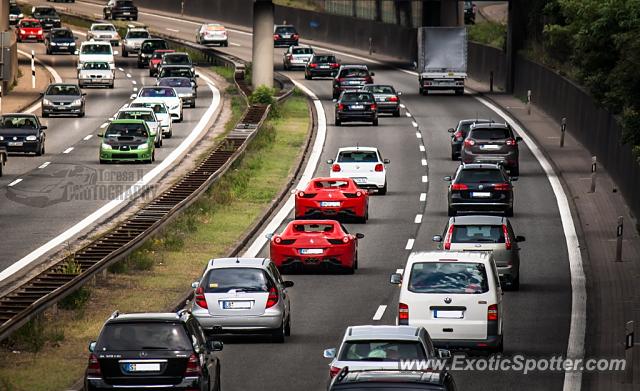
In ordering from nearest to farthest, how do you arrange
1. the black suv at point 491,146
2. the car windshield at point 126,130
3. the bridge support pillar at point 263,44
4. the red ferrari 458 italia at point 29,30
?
the black suv at point 491,146
the car windshield at point 126,130
the bridge support pillar at point 263,44
the red ferrari 458 italia at point 29,30

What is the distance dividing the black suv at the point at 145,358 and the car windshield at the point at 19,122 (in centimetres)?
3871

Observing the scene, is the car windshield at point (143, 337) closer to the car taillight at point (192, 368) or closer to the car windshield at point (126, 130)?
the car taillight at point (192, 368)

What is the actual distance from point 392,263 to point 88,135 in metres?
30.9

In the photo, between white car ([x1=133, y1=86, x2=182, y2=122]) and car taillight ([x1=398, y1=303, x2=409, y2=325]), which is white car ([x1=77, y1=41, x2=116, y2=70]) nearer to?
white car ([x1=133, y1=86, x2=182, y2=122])

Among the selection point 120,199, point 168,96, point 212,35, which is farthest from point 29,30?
point 120,199

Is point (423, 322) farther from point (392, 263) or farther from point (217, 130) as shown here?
point (217, 130)

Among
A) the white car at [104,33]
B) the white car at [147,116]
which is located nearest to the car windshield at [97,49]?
the white car at [104,33]

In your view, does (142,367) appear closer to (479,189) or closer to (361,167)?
(479,189)

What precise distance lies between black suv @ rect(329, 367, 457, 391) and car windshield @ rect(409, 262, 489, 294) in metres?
8.37

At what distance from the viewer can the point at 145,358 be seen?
65.5 ft

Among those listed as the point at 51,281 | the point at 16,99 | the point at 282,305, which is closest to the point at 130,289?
the point at 51,281

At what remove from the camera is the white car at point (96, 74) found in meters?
85.2

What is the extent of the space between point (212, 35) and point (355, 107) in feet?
144

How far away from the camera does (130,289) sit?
32719 millimetres
